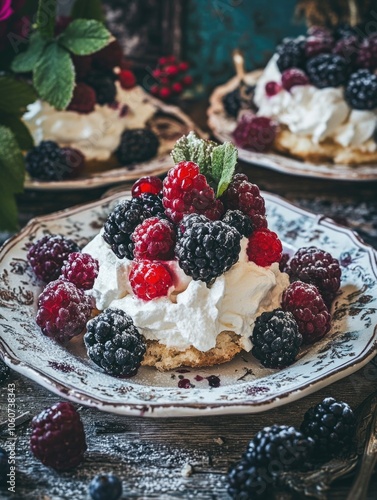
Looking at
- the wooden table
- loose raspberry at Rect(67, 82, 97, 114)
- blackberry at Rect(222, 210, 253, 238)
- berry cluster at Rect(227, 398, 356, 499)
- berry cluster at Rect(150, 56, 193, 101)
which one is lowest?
berry cluster at Rect(150, 56, 193, 101)

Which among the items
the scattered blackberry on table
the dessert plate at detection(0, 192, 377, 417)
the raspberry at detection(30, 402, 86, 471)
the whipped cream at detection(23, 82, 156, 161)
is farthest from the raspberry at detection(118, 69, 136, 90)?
the scattered blackberry on table

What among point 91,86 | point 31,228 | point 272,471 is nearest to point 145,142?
point 91,86

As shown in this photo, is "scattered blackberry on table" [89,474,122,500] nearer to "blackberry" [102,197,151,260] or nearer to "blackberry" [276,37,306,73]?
"blackberry" [102,197,151,260]

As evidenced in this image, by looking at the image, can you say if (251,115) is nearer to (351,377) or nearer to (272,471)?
(351,377)

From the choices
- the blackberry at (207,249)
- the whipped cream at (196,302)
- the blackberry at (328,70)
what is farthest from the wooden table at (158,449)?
the blackberry at (328,70)

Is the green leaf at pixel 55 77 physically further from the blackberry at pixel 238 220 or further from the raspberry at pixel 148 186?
the blackberry at pixel 238 220
